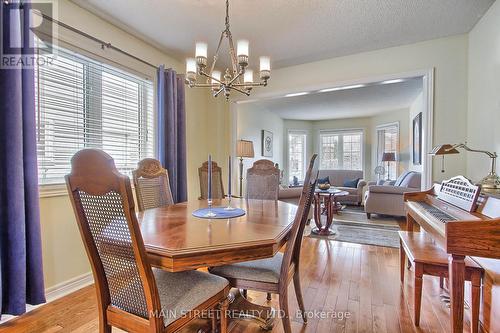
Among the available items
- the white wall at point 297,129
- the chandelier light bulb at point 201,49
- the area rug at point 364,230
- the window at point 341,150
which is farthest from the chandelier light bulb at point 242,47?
the window at point 341,150

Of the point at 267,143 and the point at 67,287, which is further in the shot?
the point at 267,143

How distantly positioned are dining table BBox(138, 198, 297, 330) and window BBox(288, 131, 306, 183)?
20.0 ft

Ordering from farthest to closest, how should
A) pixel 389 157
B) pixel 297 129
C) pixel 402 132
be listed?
pixel 297 129 < pixel 402 132 < pixel 389 157

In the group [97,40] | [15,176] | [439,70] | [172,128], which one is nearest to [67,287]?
[15,176]

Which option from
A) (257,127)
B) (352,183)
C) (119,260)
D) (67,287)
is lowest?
(67,287)

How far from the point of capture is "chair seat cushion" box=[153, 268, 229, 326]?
3.67 ft

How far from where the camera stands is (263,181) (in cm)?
276

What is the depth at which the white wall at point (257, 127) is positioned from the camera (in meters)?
5.21

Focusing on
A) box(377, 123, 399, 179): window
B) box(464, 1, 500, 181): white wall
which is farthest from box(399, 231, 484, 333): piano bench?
box(377, 123, 399, 179): window

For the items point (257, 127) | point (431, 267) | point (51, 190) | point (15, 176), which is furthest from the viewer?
point (257, 127)

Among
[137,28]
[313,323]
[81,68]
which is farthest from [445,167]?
[81,68]

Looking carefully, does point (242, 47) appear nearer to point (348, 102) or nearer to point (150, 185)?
point (150, 185)

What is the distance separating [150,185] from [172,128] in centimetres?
106

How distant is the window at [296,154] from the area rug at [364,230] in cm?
276
